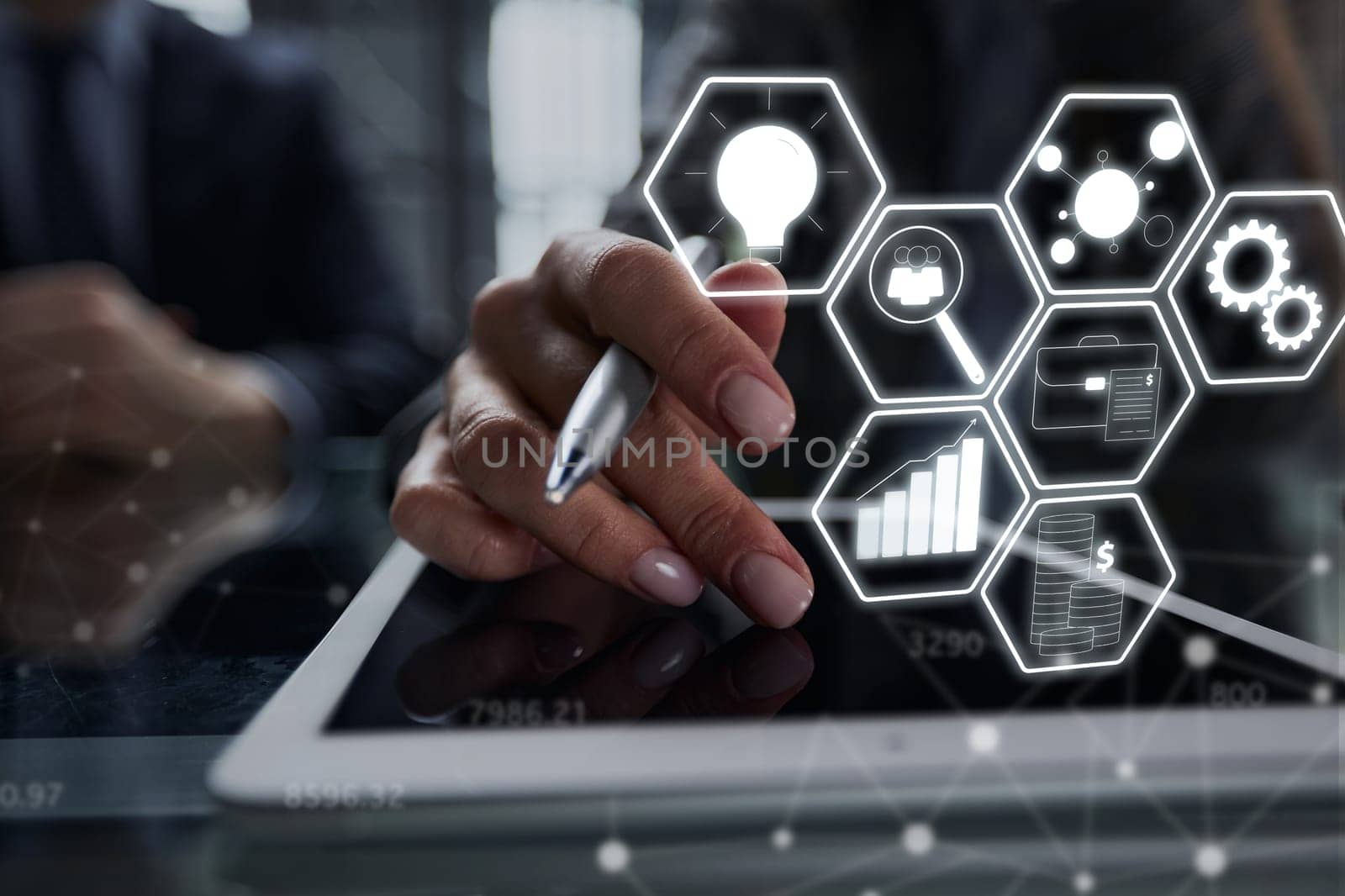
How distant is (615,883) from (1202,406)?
31 cm

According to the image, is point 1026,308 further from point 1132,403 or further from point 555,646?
point 555,646

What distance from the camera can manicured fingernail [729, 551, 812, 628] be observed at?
33 centimetres

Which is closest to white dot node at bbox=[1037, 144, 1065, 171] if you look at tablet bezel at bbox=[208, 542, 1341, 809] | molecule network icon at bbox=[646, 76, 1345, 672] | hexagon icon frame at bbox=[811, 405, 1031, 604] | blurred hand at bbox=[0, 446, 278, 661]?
molecule network icon at bbox=[646, 76, 1345, 672]

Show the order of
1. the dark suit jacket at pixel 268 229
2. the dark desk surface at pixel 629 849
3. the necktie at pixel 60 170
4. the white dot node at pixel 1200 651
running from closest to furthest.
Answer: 1. the dark desk surface at pixel 629 849
2. the white dot node at pixel 1200 651
3. the necktie at pixel 60 170
4. the dark suit jacket at pixel 268 229

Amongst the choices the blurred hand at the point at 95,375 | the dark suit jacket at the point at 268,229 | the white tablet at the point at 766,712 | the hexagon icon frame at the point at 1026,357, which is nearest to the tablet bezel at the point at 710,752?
the white tablet at the point at 766,712

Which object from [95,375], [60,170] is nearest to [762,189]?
[95,375]

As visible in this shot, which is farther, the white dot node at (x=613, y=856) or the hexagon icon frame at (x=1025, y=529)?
the hexagon icon frame at (x=1025, y=529)

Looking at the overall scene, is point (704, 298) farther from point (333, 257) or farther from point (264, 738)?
point (333, 257)

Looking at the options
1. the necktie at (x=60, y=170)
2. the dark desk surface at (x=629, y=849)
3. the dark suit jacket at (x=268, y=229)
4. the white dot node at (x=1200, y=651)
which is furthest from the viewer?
the dark suit jacket at (x=268, y=229)

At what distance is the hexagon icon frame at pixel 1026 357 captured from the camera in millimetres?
328

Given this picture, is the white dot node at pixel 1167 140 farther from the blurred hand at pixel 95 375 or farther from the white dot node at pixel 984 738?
the blurred hand at pixel 95 375

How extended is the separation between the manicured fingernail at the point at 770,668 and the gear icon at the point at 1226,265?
0.73ft

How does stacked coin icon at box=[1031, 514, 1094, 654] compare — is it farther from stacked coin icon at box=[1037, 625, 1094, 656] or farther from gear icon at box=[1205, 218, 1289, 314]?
gear icon at box=[1205, 218, 1289, 314]

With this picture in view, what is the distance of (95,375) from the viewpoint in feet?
1.89
